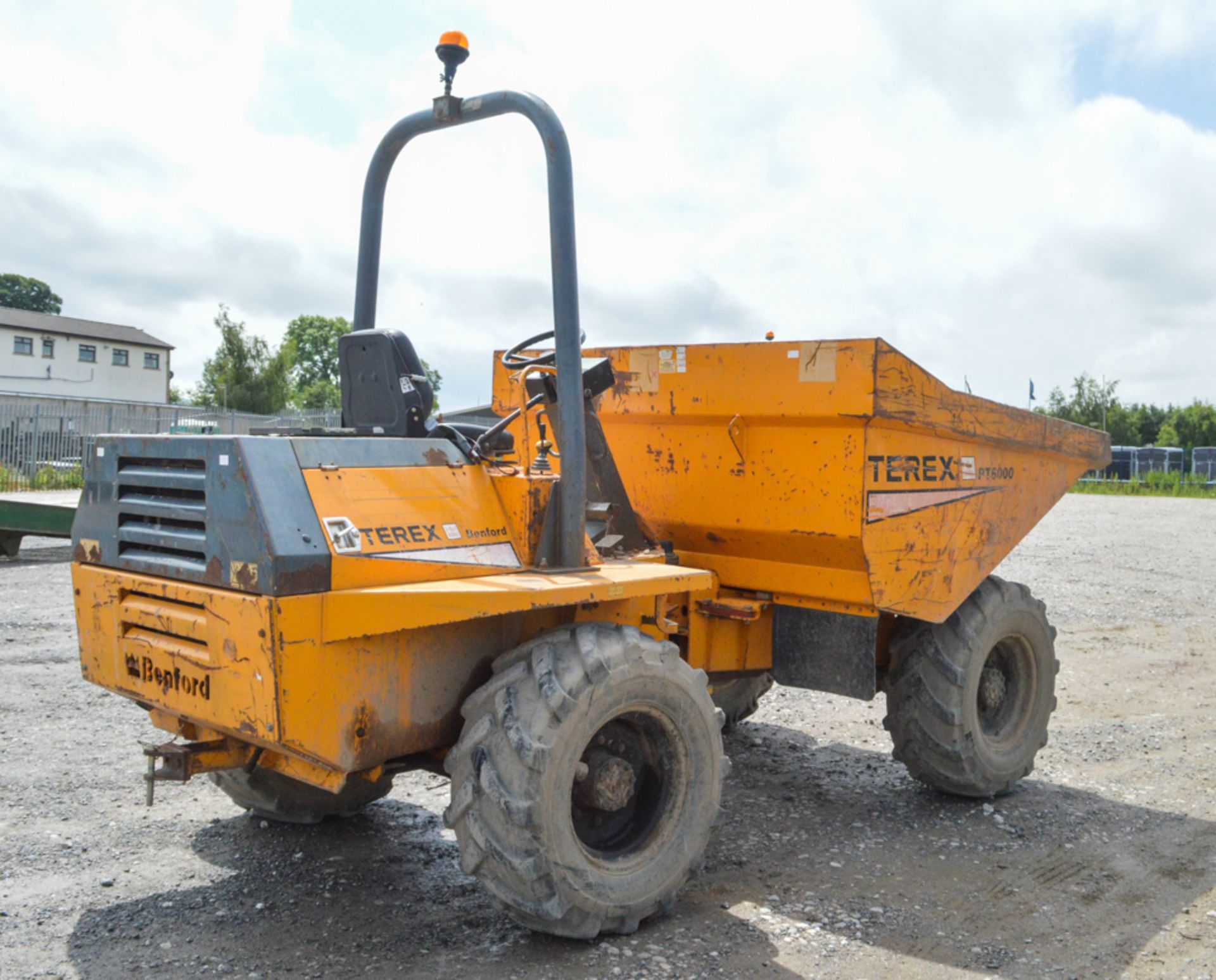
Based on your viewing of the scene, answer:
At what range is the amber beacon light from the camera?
3.99 metres

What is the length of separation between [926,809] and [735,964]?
2080 mm

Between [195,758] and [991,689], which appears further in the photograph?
[991,689]

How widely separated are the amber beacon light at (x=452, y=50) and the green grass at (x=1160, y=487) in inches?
1281

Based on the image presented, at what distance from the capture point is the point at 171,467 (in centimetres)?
368

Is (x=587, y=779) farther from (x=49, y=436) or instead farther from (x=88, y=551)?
(x=49, y=436)

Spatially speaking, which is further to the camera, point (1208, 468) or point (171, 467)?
point (1208, 468)

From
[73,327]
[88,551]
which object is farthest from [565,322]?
[73,327]

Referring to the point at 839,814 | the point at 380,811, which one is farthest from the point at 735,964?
the point at 380,811

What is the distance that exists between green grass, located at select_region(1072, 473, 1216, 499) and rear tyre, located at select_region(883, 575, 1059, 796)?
29828mm

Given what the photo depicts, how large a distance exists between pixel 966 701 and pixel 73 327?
55.8 m

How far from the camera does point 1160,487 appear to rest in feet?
112

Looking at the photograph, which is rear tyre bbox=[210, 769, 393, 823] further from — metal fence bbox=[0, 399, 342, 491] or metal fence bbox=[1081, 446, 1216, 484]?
metal fence bbox=[1081, 446, 1216, 484]

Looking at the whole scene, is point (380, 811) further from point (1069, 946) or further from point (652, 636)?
point (1069, 946)

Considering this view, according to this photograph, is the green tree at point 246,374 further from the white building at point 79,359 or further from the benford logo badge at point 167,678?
the benford logo badge at point 167,678
